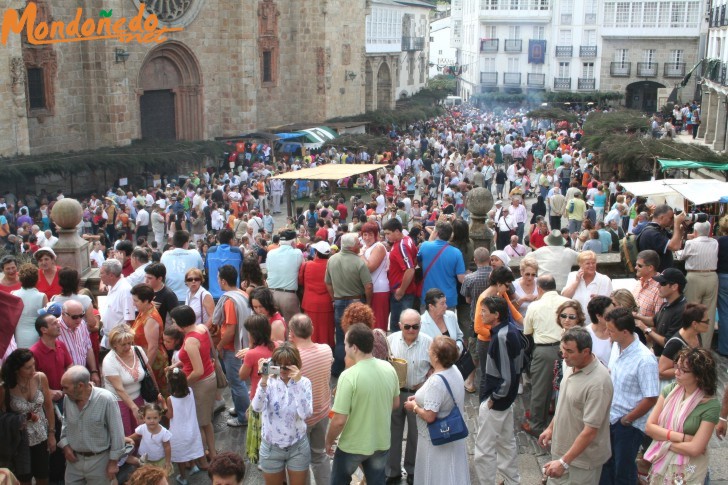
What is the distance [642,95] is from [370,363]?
57873 millimetres

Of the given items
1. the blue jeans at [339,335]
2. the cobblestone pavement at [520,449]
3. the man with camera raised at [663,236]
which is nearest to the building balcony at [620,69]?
the man with camera raised at [663,236]

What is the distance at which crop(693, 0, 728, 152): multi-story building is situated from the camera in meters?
36.5

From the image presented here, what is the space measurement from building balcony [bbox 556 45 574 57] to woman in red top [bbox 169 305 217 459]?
2248 inches

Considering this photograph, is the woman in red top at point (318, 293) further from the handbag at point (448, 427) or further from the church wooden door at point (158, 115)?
the church wooden door at point (158, 115)

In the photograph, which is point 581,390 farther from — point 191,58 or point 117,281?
point 191,58

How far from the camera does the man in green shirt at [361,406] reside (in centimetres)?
607

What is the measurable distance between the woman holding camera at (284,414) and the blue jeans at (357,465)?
0.25 metres

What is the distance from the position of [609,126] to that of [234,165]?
13.2 m

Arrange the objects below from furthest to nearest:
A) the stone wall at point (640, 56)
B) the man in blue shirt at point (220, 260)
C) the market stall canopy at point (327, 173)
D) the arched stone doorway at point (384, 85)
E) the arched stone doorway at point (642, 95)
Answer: the arched stone doorway at point (642, 95), the stone wall at point (640, 56), the arched stone doorway at point (384, 85), the market stall canopy at point (327, 173), the man in blue shirt at point (220, 260)

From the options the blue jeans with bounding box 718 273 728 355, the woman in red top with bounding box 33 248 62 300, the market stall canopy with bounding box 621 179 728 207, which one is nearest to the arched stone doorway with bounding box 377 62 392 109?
the market stall canopy with bounding box 621 179 728 207

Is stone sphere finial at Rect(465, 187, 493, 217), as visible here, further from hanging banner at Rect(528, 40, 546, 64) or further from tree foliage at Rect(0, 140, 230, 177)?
hanging banner at Rect(528, 40, 546, 64)

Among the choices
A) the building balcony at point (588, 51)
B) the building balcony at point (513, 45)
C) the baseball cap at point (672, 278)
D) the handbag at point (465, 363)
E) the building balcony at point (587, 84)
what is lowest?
the handbag at point (465, 363)

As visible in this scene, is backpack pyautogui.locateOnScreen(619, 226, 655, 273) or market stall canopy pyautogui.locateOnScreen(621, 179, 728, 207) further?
market stall canopy pyautogui.locateOnScreen(621, 179, 728, 207)

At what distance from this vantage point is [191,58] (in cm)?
3288
